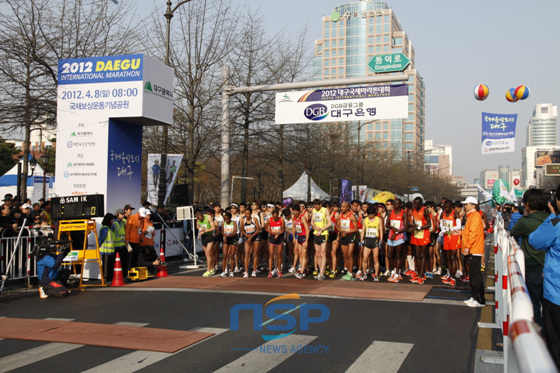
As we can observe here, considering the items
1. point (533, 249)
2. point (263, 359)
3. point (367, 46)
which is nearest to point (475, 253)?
point (533, 249)

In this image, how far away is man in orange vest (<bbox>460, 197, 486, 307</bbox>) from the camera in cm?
899

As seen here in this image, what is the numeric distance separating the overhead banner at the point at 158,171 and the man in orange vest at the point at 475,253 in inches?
439

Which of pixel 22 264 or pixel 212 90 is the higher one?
pixel 212 90

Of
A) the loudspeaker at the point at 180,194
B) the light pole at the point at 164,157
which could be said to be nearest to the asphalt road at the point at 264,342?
the light pole at the point at 164,157

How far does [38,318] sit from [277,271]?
645 centimetres

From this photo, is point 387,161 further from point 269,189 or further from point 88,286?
point 88,286

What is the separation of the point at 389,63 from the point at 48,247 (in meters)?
12.6

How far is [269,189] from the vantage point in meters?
59.2

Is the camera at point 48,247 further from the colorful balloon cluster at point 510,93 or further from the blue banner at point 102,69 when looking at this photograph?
the colorful balloon cluster at point 510,93

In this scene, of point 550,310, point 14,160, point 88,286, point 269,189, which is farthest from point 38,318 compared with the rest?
point 14,160

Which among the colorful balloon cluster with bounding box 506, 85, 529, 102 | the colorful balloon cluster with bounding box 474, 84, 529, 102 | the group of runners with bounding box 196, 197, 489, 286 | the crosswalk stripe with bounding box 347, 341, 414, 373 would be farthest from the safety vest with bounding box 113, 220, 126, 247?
the colorful balloon cluster with bounding box 506, 85, 529, 102

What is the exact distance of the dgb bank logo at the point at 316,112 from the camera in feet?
62.8

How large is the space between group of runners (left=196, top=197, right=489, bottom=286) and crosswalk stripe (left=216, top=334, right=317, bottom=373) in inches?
238

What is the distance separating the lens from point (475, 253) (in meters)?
9.03
